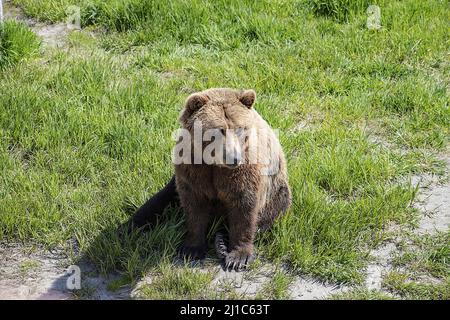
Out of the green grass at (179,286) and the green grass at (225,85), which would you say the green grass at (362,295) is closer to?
the green grass at (225,85)

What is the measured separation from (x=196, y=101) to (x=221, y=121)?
237 millimetres

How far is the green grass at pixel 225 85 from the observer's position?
17.6 feet

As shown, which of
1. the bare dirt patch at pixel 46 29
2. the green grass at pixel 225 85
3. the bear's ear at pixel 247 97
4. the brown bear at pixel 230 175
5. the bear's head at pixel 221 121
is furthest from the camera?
the bare dirt patch at pixel 46 29

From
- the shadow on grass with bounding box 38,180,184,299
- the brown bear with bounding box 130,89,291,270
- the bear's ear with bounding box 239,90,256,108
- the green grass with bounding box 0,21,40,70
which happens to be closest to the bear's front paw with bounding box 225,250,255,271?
the brown bear with bounding box 130,89,291,270

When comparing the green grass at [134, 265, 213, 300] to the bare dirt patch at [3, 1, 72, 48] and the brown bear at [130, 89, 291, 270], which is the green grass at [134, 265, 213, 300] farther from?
the bare dirt patch at [3, 1, 72, 48]

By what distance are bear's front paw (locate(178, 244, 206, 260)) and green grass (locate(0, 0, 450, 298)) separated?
0.08m

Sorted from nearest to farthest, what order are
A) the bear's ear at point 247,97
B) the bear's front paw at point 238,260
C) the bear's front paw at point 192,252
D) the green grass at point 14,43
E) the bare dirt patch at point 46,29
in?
the bear's ear at point 247,97 → the bear's front paw at point 238,260 → the bear's front paw at point 192,252 → the green grass at point 14,43 → the bare dirt patch at point 46,29

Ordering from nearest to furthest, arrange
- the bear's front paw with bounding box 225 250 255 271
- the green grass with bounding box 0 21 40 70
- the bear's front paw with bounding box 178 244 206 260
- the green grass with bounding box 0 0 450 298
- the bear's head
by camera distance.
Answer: the bear's head < the bear's front paw with bounding box 225 250 255 271 < the bear's front paw with bounding box 178 244 206 260 < the green grass with bounding box 0 0 450 298 < the green grass with bounding box 0 21 40 70

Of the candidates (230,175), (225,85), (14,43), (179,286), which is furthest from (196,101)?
(14,43)

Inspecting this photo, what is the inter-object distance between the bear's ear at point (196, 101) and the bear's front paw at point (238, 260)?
3.47 feet

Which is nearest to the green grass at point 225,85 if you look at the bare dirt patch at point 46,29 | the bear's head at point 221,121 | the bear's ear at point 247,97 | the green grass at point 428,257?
the bare dirt patch at point 46,29

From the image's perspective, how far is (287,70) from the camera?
7.59 m

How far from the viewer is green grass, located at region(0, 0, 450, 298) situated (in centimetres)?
538
